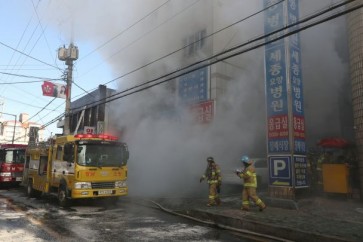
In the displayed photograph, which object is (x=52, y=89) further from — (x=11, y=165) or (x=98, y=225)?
(x=98, y=225)

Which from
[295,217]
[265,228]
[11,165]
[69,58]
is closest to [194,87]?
[69,58]

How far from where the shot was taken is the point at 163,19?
532 inches

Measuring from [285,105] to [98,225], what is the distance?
4785 mm

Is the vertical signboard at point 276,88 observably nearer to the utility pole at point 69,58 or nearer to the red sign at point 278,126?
the red sign at point 278,126

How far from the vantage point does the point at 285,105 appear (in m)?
8.16

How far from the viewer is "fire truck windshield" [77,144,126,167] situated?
29.9 feet

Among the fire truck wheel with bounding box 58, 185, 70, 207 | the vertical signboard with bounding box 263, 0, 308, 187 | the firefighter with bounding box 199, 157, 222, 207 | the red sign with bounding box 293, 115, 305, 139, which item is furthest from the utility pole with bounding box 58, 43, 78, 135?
the red sign with bounding box 293, 115, 305, 139

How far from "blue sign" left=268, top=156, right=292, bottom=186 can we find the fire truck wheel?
16.8ft

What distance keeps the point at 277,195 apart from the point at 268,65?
3.07 meters

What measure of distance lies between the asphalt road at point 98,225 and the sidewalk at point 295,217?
489 mm

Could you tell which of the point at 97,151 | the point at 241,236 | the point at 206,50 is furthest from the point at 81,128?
the point at 241,236

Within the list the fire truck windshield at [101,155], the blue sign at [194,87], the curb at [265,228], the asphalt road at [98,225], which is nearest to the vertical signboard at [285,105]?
the curb at [265,228]

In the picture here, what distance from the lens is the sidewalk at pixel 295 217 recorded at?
5.55 metres

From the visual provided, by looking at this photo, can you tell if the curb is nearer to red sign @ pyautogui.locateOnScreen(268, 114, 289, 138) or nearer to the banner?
red sign @ pyautogui.locateOnScreen(268, 114, 289, 138)
